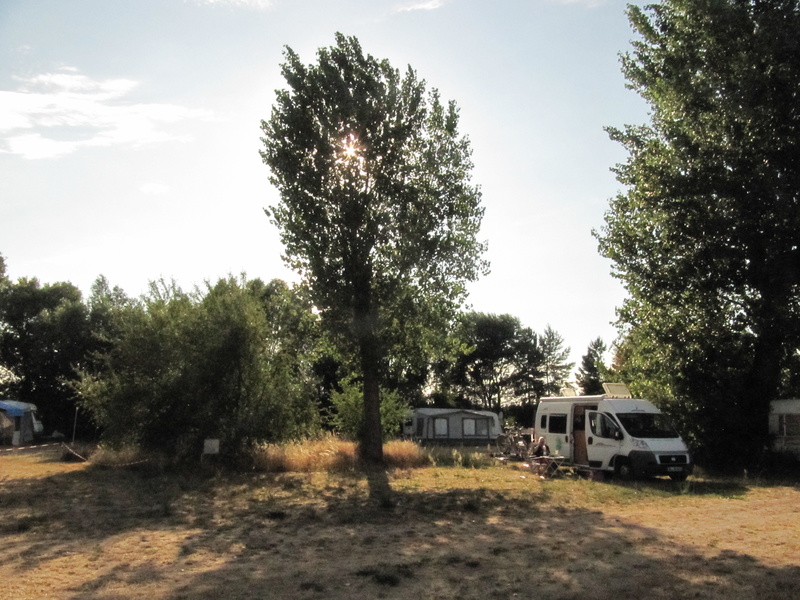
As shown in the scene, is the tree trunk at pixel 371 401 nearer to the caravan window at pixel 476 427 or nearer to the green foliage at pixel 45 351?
the caravan window at pixel 476 427

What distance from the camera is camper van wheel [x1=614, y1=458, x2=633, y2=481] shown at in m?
18.3

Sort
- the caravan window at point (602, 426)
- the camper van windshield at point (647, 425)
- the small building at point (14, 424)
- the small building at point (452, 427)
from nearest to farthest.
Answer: the camper van windshield at point (647, 425)
the caravan window at point (602, 426)
the small building at point (14, 424)
the small building at point (452, 427)

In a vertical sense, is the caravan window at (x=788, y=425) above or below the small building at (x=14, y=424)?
above

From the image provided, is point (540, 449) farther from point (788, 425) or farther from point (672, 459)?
point (788, 425)

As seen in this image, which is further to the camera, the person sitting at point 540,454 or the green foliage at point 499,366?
the green foliage at point 499,366

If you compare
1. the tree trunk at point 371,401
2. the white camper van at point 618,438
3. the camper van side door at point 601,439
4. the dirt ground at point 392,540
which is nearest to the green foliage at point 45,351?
the tree trunk at point 371,401

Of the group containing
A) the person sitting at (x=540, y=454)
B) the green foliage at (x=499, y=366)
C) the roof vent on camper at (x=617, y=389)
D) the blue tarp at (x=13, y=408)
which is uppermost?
the green foliage at (x=499, y=366)

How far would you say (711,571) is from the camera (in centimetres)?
747

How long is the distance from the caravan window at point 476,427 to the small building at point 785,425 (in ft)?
91.0

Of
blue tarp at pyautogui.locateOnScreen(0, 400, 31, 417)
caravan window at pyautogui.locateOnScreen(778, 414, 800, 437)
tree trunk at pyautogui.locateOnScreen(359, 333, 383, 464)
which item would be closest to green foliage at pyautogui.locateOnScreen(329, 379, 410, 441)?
tree trunk at pyautogui.locateOnScreen(359, 333, 383, 464)

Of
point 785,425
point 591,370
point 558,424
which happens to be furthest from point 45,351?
point 591,370

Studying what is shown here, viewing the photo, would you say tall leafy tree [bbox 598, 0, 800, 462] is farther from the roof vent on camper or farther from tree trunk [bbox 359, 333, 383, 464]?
tree trunk [bbox 359, 333, 383, 464]

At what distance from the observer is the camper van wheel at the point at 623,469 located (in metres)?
18.3

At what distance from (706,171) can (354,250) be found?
34.7 feet
